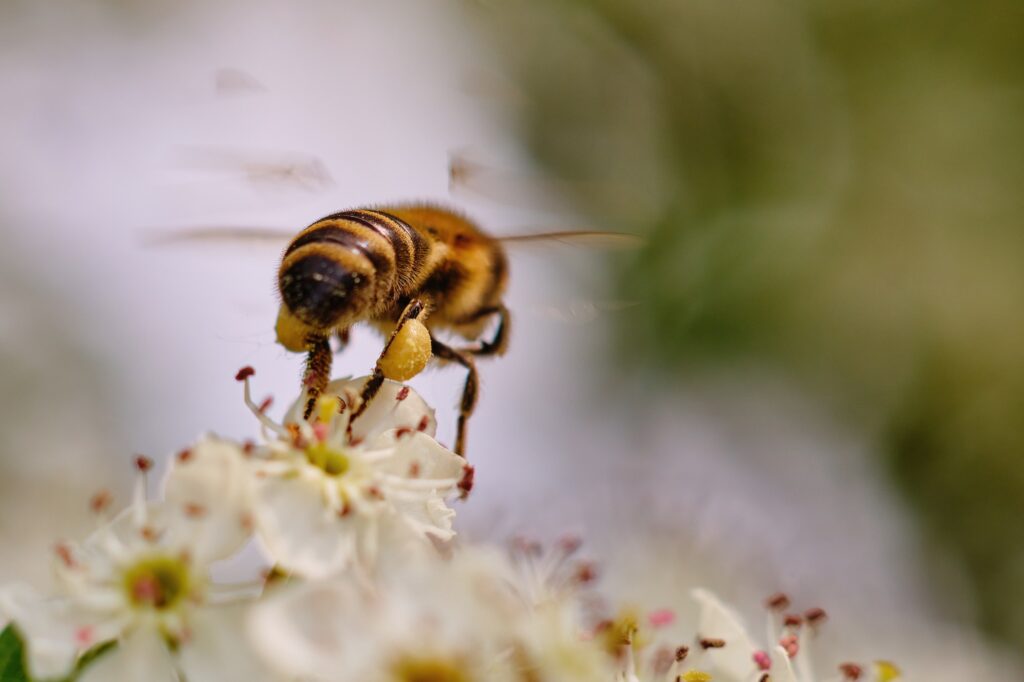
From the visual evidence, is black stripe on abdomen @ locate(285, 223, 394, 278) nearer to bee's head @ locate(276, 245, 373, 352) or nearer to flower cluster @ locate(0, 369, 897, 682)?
bee's head @ locate(276, 245, 373, 352)

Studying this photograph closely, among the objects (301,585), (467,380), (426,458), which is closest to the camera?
(301,585)

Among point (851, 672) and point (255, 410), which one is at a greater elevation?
point (255, 410)

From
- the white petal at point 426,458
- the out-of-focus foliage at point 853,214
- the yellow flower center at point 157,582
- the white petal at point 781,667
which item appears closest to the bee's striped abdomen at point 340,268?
the white petal at point 426,458

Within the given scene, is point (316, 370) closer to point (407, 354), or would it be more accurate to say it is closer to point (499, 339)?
point (407, 354)

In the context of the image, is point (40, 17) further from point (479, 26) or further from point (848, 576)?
point (848, 576)

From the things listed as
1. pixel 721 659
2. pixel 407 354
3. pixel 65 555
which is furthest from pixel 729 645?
pixel 65 555

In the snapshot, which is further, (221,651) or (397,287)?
(397,287)


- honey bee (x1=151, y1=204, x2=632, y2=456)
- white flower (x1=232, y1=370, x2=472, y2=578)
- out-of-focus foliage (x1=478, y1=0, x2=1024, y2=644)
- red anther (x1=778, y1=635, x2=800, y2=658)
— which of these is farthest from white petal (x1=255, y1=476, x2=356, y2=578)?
out-of-focus foliage (x1=478, y1=0, x2=1024, y2=644)

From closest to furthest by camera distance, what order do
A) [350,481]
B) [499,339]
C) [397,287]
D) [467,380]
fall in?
[350,481], [397,287], [467,380], [499,339]
